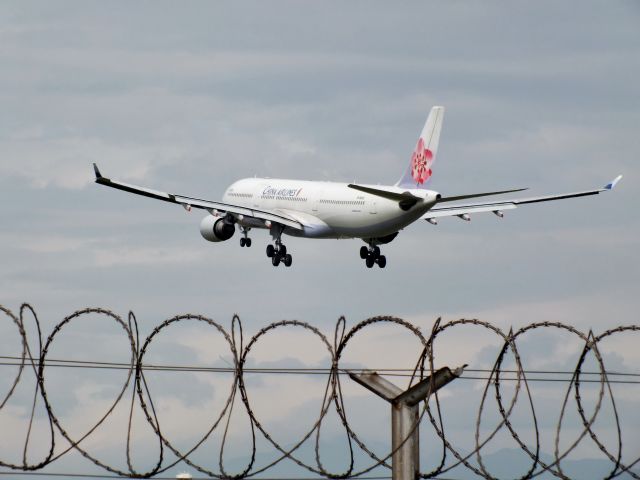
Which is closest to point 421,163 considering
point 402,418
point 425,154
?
point 425,154

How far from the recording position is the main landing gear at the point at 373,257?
9200 centimetres

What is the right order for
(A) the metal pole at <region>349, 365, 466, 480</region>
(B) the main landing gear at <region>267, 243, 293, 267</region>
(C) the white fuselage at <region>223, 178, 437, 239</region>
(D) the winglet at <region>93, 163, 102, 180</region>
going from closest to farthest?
(A) the metal pole at <region>349, 365, 466, 480</region> < (D) the winglet at <region>93, 163, 102, 180</region> < (C) the white fuselage at <region>223, 178, 437, 239</region> < (B) the main landing gear at <region>267, 243, 293, 267</region>

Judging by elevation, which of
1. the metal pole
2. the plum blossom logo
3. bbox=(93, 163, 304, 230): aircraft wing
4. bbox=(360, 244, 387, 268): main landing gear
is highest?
the plum blossom logo

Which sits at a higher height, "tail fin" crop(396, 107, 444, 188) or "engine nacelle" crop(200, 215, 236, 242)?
"tail fin" crop(396, 107, 444, 188)

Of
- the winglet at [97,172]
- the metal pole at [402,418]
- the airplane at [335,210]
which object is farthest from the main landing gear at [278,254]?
the metal pole at [402,418]

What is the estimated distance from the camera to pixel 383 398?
3350cm

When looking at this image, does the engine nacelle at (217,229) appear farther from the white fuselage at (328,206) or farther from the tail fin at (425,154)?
the tail fin at (425,154)

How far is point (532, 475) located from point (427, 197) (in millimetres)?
53796

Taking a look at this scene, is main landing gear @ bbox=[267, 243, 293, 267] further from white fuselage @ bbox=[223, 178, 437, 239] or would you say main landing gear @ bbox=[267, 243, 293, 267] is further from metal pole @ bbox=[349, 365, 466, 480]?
metal pole @ bbox=[349, 365, 466, 480]

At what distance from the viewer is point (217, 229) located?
304 ft

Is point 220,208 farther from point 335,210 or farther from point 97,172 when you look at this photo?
point 97,172

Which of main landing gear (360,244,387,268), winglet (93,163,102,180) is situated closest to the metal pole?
winglet (93,163,102,180)

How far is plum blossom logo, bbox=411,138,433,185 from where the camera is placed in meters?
93.1

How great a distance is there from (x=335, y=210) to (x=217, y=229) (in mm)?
8154
